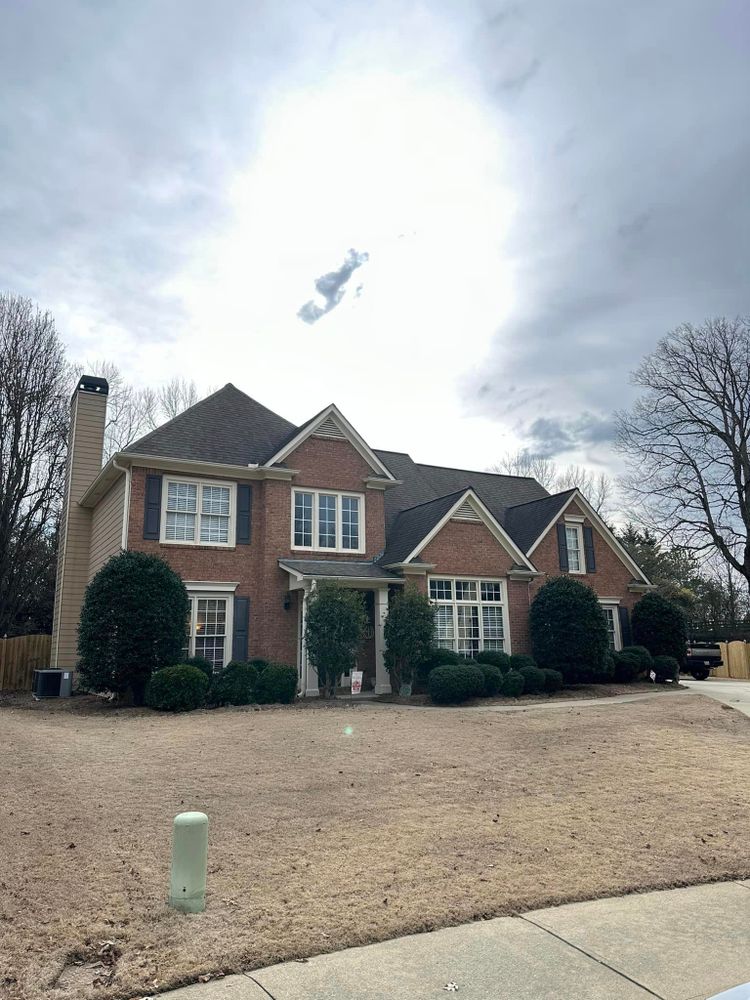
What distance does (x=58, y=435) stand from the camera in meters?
27.9

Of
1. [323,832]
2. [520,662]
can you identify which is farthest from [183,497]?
[323,832]

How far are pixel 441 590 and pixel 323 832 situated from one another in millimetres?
14531

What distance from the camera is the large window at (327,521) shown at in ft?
66.0

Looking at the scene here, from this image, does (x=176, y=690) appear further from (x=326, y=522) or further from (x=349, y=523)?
(x=349, y=523)

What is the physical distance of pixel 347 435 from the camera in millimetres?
21062

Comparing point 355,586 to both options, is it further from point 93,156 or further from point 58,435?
point 58,435

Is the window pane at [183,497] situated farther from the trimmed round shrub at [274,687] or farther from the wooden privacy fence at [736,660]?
the wooden privacy fence at [736,660]

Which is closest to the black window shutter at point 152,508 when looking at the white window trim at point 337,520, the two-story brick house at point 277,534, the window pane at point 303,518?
the two-story brick house at point 277,534

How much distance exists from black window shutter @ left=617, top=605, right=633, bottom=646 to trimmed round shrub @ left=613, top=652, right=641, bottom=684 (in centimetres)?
253

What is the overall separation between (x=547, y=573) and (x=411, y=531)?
563 centimetres

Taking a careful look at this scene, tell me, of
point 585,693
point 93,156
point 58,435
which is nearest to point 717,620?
point 585,693

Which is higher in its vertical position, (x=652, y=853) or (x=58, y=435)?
(x=58, y=435)

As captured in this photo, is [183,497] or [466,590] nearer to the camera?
[183,497]

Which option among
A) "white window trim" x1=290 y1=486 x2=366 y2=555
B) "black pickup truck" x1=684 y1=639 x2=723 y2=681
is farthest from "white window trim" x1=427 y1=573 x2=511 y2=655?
"black pickup truck" x1=684 y1=639 x2=723 y2=681
